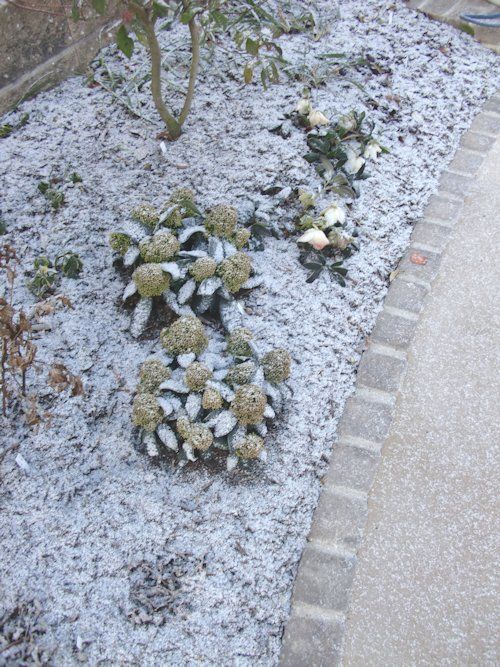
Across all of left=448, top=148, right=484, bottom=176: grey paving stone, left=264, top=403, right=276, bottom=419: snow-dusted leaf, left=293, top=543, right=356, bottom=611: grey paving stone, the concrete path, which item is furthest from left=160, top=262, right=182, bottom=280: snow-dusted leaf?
left=448, top=148, right=484, bottom=176: grey paving stone

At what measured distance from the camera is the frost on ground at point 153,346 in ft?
5.50

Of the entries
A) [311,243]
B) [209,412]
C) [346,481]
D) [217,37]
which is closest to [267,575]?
[346,481]

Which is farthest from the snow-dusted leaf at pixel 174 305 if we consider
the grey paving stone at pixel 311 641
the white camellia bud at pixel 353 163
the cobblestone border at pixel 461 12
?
the cobblestone border at pixel 461 12

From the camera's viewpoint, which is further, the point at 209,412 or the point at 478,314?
the point at 478,314

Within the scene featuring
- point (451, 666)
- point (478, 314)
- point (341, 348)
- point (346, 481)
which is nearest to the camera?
point (451, 666)

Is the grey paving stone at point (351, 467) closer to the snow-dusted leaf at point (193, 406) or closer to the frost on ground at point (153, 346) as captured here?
the frost on ground at point (153, 346)

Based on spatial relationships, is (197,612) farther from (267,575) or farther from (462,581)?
(462,581)

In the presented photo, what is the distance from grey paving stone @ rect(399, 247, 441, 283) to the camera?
8.62 feet

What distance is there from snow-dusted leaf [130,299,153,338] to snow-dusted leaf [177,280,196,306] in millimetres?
120

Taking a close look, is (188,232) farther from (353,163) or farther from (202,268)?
(353,163)

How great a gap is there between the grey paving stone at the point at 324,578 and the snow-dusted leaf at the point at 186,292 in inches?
38.6

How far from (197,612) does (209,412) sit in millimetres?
607

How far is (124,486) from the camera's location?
1.90 m

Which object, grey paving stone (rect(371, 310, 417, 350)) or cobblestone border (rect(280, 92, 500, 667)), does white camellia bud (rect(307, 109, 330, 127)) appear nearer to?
cobblestone border (rect(280, 92, 500, 667))
